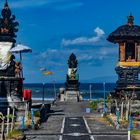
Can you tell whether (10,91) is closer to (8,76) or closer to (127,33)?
(8,76)

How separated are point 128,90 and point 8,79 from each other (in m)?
11.7

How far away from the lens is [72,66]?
3509 inches

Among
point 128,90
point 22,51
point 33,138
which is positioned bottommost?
point 33,138

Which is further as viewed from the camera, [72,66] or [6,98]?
[72,66]

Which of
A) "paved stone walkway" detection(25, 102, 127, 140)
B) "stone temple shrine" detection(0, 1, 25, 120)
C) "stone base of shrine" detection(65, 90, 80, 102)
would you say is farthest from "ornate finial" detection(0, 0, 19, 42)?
"stone base of shrine" detection(65, 90, 80, 102)

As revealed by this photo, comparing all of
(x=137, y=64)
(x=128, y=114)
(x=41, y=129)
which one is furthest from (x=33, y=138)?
(x=137, y=64)

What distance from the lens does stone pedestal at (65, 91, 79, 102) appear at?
82.6m

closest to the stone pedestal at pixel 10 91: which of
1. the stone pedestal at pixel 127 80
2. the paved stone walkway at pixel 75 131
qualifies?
the paved stone walkway at pixel 75 131

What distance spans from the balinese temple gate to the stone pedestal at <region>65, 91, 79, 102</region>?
27.4m

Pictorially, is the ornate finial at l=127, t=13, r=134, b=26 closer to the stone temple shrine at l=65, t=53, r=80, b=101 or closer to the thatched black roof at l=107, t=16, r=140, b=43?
the thatched black roof at l=107, t=16, r=140, b=43

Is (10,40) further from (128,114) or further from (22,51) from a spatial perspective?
(128,114)

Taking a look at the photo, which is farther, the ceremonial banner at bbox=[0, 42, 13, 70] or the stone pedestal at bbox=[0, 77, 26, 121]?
the ceremonial banner at bbox=[0, 42, 13, 70]

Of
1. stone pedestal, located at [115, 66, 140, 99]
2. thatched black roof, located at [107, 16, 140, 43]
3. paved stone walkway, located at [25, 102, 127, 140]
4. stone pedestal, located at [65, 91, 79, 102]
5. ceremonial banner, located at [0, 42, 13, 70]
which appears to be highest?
thatched black roof, located at [107, 16, 140, 43]

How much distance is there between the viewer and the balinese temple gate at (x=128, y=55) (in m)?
53.7
